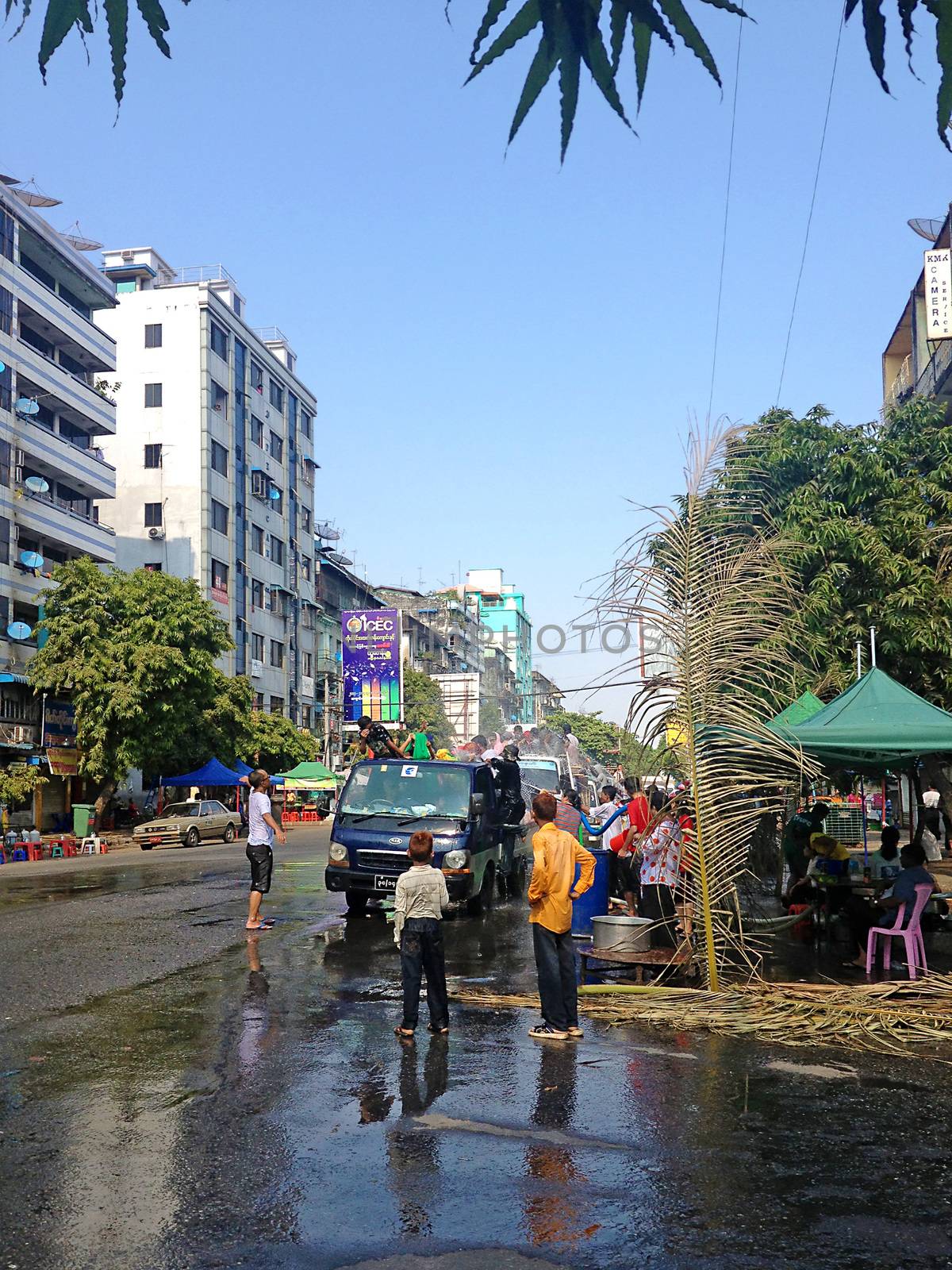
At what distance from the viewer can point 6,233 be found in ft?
136

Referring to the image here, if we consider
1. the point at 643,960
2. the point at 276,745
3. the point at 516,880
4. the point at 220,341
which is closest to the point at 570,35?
the point at 643,960

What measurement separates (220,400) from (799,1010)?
187 ft

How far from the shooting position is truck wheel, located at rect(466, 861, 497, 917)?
1634cm

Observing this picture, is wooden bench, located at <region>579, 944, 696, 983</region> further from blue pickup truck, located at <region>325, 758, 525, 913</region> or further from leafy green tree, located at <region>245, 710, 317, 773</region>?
leafy green tree, located at <region>245, 710, 317, 773</region>

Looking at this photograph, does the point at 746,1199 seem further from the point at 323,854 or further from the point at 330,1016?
the point at 323,854

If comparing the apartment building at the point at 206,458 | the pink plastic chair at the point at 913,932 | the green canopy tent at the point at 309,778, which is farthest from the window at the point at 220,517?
the pink plastic chair at the point at 913,932

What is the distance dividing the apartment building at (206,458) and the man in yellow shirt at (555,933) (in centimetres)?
5024

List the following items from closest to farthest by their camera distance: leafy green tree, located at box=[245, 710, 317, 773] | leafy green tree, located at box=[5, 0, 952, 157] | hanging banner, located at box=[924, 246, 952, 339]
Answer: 1. leafy green tree, located at box=[5, 0, 952, 157]
2. hanging banner, located at box=[924, 246, 952, 339]
3. leafy green tree, located at box=[245, 710, 317, 773]

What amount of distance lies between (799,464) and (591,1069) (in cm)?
1589

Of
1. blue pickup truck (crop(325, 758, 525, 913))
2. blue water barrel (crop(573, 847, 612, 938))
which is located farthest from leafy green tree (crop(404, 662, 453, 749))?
blue water barrel (crop(573, 847, 612, 938))

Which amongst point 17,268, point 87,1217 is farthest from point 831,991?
point 17,268

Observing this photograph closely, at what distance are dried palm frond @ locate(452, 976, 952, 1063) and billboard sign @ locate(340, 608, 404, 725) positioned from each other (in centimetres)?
5093

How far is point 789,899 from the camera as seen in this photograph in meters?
15.5

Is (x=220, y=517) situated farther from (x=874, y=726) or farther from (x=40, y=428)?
(x=874, y=726)
